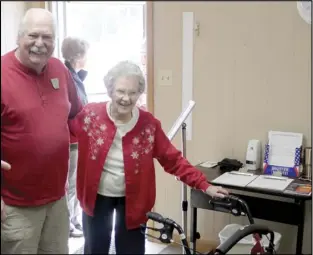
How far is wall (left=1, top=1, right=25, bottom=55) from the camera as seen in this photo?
36.0 inches

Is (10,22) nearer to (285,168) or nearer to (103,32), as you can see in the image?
(103,32)

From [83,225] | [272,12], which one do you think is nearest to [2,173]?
[83,225]

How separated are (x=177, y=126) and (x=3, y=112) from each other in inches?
Answer: 32.9

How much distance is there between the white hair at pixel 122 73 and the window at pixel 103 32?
0.14 feet

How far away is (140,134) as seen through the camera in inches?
48.5

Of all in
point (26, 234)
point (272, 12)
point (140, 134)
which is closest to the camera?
point (26, 234)

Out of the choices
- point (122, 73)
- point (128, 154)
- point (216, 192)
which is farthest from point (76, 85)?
point (216, 192)

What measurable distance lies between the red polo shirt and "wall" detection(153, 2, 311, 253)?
41.5 inches

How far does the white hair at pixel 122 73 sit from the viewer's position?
Answer: 1.16 m

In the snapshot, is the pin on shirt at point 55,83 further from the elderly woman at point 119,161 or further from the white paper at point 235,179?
the white paper at point 235,179

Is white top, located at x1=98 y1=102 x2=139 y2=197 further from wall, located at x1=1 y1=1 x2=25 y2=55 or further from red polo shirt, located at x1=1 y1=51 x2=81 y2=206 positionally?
wall, located at x1=1 y1=1 x2=25 y2=55

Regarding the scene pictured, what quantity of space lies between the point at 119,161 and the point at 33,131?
0.30m

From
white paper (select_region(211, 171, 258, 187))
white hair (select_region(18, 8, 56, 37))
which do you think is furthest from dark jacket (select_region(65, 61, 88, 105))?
white paper (select_region(211, 171, 258, 187))

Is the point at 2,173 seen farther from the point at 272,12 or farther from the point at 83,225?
the point at 272,12
